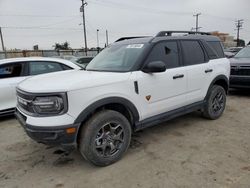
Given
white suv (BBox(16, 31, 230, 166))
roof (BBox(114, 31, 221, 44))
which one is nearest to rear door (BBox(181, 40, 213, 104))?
white suv (BBox(16, 31, 230, 166))

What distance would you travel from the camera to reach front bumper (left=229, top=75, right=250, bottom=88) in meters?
6.76

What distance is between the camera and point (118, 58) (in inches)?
154

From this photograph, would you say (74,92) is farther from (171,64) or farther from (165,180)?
(171,64)

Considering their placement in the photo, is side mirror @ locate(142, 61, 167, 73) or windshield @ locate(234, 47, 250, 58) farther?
windshield @ locate(234, 47, 250, 58)

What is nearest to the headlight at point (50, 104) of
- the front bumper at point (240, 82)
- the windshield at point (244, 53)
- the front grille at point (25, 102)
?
the front grille at point (25, 102)

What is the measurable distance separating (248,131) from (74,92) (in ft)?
11.1

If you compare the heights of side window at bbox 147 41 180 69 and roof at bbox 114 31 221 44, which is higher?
roof at bbox 114 31 221 44

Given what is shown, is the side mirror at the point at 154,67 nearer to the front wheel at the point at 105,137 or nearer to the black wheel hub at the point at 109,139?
the front wheel at the point at 105,137

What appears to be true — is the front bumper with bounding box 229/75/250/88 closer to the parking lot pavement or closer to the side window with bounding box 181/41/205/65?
the parking lot pavement

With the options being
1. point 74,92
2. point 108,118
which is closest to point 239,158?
point 108,118

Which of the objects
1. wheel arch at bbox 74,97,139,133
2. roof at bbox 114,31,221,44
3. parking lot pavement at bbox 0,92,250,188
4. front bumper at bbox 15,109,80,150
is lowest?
parking lot pavement at bbox 0,92,250,188

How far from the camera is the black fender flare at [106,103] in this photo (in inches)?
113

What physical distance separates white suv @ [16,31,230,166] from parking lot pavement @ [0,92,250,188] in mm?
342

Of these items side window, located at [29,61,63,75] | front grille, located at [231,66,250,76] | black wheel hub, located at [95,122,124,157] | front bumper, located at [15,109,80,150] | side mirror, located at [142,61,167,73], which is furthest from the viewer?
front grille, located at [231,66,250,76]
